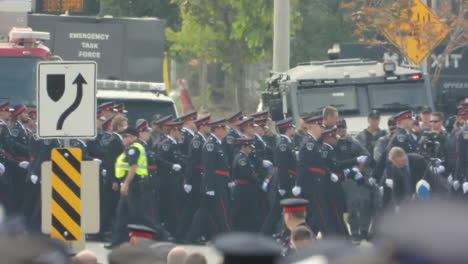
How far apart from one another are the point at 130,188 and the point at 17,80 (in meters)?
3.42

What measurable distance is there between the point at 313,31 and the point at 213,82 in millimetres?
7436

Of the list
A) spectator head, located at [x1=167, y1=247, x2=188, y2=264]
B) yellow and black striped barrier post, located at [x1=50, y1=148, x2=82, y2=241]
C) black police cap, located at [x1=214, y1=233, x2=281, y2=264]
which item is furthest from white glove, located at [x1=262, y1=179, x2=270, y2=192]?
black police cap, located at [x1=214, y1=233, x2=281, y2=264]

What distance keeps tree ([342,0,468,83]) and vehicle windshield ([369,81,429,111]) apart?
2.08 meters

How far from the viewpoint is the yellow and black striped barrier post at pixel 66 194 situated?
10.5m

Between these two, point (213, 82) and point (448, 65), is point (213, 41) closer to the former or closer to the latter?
point (448, 65)

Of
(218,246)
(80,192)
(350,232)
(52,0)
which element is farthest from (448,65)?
(218,246)

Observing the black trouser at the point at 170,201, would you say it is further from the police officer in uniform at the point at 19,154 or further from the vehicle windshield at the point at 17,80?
the vehicle windshield at the point at 17,80

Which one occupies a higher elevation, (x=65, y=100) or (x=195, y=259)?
(x=65, y=100)

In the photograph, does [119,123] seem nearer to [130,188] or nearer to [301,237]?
[130,188]

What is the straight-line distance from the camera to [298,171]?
15172mm

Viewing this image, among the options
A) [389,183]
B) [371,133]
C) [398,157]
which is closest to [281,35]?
[371,133]

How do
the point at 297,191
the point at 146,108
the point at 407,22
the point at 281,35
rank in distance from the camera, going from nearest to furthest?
the point at 297,191
the point at 146,108
the point at 281,35
the point at 407,22

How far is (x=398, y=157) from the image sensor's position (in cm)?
1428

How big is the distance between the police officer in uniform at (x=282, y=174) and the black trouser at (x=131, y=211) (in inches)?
61.6
